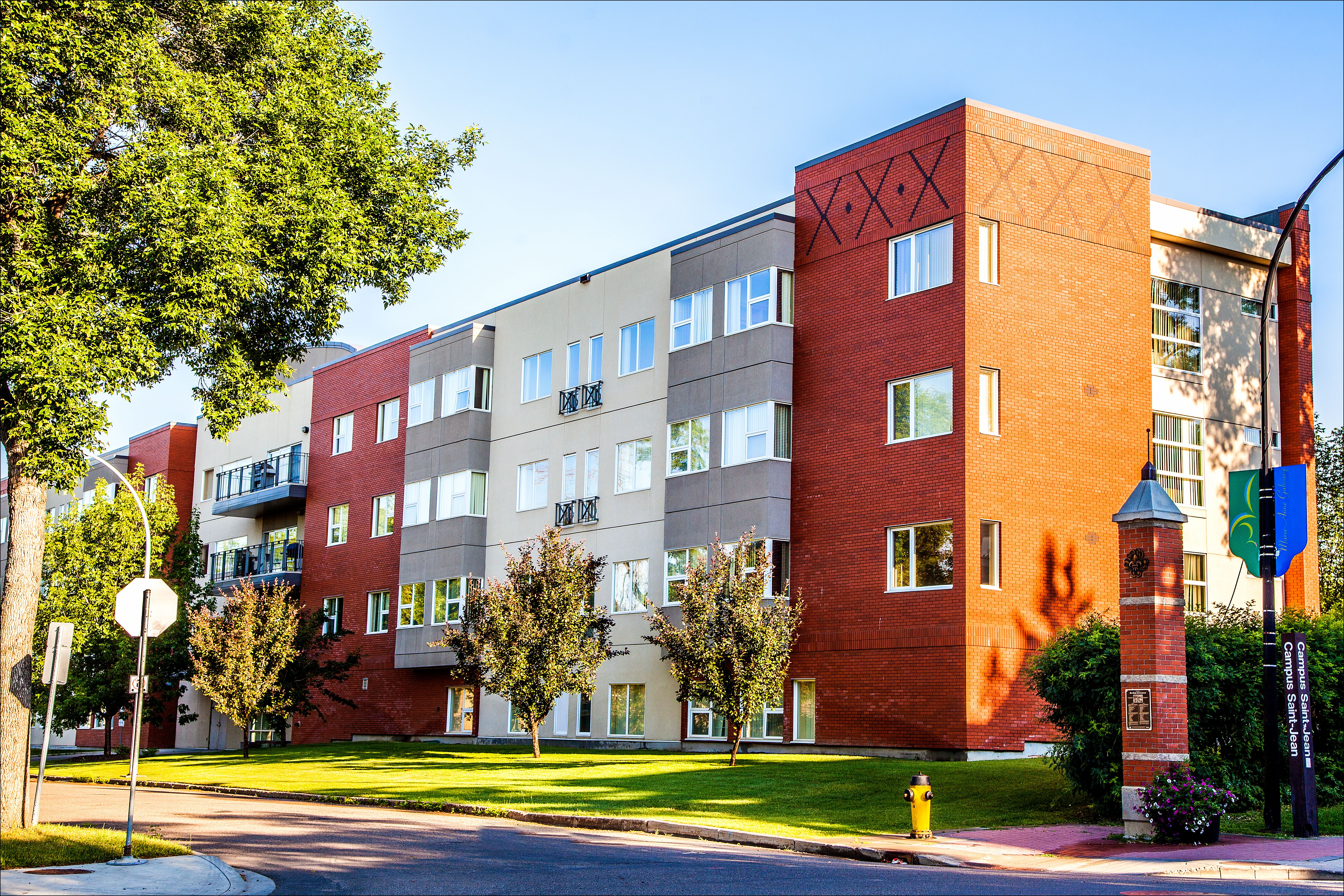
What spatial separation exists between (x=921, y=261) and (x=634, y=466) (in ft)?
34.2

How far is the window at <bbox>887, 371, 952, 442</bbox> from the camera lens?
28844 mm

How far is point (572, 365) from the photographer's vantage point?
130ft

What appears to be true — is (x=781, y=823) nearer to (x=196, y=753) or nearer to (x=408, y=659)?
(x=408, y=659)

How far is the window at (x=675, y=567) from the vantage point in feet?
112

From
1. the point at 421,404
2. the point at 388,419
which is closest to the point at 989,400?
the point at 421,404

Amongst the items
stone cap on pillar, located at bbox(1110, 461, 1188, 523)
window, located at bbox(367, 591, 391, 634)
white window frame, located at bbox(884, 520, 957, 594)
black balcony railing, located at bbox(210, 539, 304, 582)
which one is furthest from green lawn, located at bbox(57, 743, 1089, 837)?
black balcony railing, located at bbox(210, 539, 304, 582)

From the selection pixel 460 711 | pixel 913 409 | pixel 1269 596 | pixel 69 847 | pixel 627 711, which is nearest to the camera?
pixel 69 847

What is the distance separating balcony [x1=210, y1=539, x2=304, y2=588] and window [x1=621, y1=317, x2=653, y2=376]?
1889cm

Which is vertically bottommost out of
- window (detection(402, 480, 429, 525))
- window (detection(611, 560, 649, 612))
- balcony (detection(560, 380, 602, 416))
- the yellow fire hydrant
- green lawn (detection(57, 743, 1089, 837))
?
green lawn (detection(57, 743, 1089, 837))

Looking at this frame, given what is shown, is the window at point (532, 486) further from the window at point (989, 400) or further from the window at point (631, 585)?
the window at point (989, 400)

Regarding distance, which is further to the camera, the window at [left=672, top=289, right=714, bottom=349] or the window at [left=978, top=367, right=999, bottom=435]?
the window at [left=672, top=289, right=714, bottom=349]

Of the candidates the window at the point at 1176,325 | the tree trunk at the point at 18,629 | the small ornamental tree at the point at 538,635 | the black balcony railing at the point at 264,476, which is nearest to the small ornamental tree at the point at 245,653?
the small ornamental tree at the point at 538,635

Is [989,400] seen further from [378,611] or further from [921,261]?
[378,611]

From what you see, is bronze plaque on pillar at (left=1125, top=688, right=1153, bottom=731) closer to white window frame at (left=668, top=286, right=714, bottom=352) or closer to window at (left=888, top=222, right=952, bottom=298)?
window at (left=888, top=222, right=952, bottom=298)
